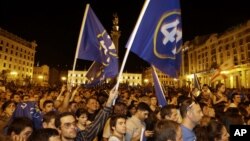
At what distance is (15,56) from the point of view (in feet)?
283

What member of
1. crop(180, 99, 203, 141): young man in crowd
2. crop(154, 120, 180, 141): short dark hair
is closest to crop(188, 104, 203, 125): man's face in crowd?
crop(180, 99, 203, 141): young man in crowd

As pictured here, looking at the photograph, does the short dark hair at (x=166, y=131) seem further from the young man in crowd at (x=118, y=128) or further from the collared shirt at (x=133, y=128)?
the collared shirt at (x=133, y=128)

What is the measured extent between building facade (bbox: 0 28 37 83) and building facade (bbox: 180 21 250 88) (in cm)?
4806

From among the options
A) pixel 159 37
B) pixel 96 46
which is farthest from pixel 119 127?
pixel 96 46

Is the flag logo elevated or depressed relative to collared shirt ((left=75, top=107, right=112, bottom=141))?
elevated

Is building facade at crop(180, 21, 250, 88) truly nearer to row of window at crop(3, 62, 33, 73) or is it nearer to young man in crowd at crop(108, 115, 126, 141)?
young man in crowd at crop(108, 115, 126, 141)

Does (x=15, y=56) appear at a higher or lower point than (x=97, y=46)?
higher

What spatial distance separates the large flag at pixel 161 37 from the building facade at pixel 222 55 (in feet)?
142

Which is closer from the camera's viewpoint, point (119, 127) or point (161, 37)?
point (119, 127)

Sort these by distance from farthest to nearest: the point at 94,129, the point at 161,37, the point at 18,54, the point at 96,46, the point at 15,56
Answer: the point at 18,54
the point at 15,56
the point at 96,46
the point at 161,37
the point at 94,129

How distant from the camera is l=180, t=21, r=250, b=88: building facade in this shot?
199 feet

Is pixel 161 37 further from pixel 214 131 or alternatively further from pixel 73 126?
pixel 73 126

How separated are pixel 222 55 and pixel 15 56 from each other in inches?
2296

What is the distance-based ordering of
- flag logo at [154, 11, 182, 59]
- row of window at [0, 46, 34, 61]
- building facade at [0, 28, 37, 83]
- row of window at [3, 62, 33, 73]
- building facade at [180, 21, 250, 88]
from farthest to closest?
1. row of window at [3, 62, 33, 73]
2. row of window at [0, 46, 34, 61]
3. building facade at [0, 28, 37, 83]
4. building facade at [180, 21, 250, 88]
5. flag logo at [154, 11, 182, 59]
